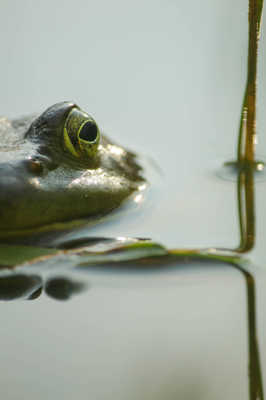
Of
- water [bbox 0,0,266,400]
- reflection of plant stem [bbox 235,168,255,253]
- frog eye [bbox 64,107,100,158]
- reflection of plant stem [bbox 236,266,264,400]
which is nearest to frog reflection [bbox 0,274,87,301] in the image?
water [bbox 0,0,266,400]

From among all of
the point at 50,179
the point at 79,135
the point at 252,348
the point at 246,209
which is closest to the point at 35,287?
the point at 50,179

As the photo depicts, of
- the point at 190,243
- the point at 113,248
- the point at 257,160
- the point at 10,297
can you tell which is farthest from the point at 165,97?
the point at 10,297

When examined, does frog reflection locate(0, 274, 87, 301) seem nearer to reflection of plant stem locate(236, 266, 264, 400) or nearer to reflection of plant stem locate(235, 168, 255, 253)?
reflection of plant stem locate(236, 266, 264, 400)

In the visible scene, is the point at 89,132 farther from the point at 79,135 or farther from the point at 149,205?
the point at 149,205

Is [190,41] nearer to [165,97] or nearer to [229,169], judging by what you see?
[165,97]

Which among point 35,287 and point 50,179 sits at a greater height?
point 50,179

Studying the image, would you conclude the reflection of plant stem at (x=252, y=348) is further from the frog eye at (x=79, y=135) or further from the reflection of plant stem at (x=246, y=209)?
the frog eye at (x=79, y=135)
